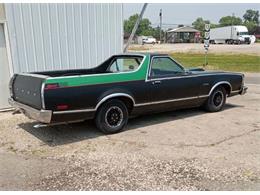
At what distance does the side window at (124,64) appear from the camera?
6621 millimetres

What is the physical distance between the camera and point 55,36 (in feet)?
27.6

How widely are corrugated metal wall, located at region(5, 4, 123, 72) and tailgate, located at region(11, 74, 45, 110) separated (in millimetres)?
1784

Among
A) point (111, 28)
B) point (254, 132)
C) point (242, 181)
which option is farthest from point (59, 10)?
point (242, 181)

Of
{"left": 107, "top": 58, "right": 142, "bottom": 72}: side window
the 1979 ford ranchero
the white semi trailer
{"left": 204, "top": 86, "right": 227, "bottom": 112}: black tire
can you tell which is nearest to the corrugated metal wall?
the 1979 ford ranchero

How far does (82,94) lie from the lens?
543 cm

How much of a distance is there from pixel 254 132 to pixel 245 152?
1270 mm

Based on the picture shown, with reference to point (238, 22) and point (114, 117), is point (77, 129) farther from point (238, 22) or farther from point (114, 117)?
point (238, 22)

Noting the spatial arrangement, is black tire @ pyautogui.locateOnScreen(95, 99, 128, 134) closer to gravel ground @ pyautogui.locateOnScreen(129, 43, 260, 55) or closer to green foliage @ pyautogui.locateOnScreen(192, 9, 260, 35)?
gravel ground @ pyautogui.locateOnScreen(129, 43, 260, 55)

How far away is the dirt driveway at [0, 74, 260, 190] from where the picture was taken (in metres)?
4.03

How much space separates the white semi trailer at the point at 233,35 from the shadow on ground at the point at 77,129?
56.3m

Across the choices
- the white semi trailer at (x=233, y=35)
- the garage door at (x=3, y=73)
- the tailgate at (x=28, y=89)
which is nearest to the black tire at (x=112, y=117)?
the tailgate at (x=28, y=89)

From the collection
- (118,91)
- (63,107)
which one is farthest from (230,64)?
(63,107)

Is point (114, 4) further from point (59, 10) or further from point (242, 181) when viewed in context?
point (242, 181)

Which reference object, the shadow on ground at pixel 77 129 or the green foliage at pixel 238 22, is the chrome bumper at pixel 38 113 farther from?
the green foliage at pixel 238 22
